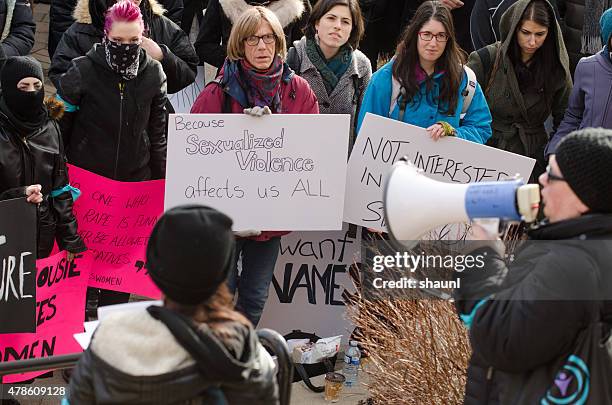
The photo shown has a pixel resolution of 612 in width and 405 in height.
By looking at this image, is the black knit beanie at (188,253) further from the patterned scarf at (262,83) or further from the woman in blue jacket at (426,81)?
the woman in blue jacket at (426,81)

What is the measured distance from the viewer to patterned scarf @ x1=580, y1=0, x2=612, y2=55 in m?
7.08

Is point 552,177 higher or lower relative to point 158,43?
lower

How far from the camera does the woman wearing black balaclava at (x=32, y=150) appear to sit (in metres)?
4.92

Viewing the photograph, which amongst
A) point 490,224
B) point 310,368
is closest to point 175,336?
point 490,224

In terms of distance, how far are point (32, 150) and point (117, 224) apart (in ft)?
2.81

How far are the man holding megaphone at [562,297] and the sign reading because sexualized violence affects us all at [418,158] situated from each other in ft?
8.51

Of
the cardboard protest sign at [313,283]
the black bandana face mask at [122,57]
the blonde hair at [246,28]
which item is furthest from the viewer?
the cardboard protest sign at [313,283]

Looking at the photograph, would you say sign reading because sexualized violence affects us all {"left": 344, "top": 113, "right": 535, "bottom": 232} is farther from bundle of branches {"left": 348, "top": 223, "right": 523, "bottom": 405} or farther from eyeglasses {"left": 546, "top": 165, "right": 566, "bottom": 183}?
eyeglasses {"left": 546, "top": 165, "right": 566, "bottom": 183}

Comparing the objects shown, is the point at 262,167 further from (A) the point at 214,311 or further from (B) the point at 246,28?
(A) the point at 214,311

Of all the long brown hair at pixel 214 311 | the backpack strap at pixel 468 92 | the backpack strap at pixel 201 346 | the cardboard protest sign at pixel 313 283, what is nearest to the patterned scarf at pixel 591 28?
the backpack strap at pixel 468 92

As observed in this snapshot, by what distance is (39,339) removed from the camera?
17.1ft

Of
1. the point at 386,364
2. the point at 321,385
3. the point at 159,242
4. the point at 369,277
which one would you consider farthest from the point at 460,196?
the point at 321,385

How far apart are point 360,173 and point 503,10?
1.92 meters

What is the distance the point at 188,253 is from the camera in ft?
8.37
